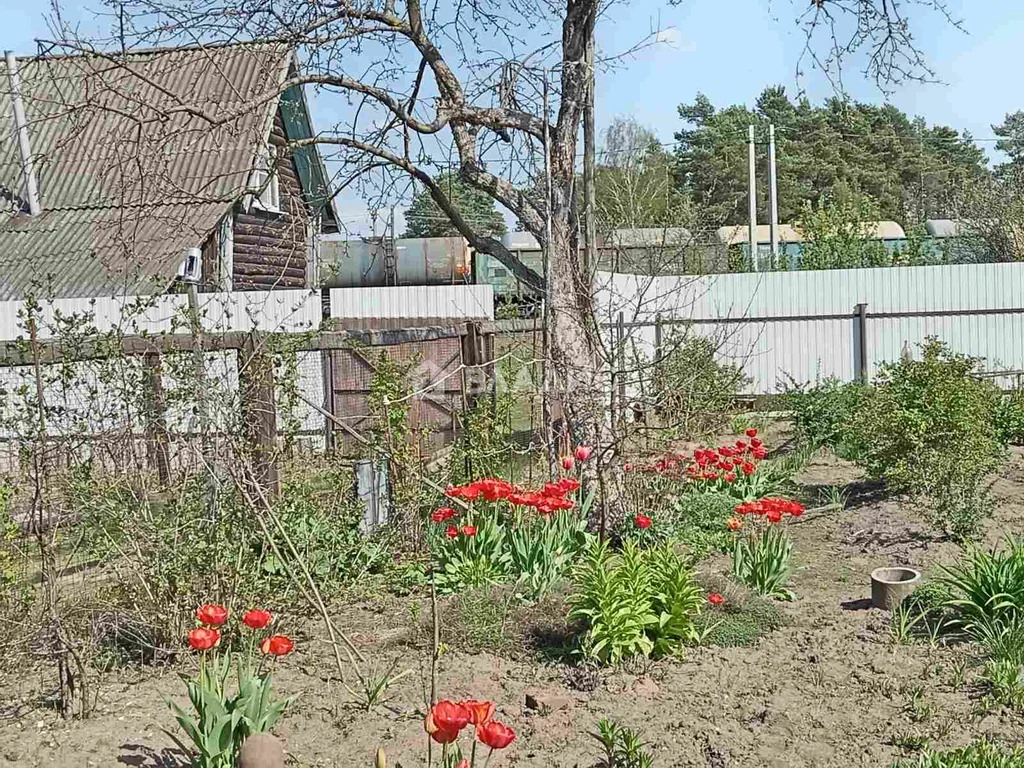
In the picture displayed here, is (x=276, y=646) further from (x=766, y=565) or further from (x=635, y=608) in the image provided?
(x=766, y=565)

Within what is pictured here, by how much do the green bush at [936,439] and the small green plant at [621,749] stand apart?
3.77 m

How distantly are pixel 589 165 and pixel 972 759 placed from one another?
4.08m

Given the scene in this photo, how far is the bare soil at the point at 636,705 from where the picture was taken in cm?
377

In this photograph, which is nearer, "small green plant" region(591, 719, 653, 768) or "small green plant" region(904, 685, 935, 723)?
"small green plant" region(591, 719, 653, 768)

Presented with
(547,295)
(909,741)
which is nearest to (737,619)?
(909,741)

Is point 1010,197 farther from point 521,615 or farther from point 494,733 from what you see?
point 494,733

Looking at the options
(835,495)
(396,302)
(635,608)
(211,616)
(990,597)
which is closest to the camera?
(211,616)

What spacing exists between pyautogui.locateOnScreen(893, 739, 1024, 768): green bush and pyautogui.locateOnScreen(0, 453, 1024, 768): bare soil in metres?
0.22

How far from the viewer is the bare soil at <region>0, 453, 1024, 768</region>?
3770 millimetres

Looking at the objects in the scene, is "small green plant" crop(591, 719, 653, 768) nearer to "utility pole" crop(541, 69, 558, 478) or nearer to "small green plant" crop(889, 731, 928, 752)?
"small green plant" crop(889, 731, 928, 752)

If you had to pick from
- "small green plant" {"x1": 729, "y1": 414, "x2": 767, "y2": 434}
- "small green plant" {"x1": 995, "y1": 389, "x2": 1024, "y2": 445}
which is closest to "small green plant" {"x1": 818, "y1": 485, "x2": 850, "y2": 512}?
"small green plant" {"x1": 729, "y1": 414, "x2": 767, "y2": 434}

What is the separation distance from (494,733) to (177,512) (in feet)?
9.75

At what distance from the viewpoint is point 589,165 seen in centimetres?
652

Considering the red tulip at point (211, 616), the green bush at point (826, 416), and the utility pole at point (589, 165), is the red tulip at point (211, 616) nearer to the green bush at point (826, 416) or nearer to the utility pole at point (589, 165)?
the utility pole at point (589, 165)
